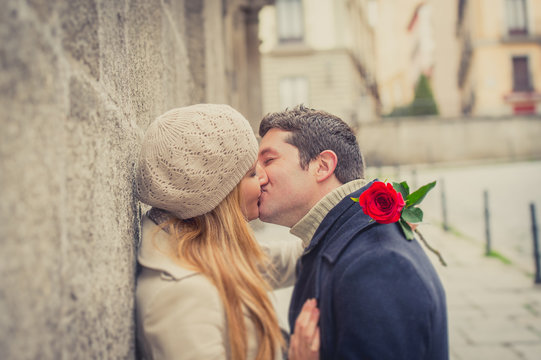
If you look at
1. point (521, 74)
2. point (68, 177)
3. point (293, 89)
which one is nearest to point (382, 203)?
point (68, 177)

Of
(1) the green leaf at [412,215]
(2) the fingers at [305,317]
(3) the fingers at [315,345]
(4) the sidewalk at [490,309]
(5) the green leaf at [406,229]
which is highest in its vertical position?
(1) the green leaf at [412,215]

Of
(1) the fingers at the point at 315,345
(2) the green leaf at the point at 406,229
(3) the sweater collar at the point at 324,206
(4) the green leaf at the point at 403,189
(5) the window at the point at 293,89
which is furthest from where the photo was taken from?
(5) the window at the point at 293,89

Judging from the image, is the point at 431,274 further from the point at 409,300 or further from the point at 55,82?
the point at 55,82

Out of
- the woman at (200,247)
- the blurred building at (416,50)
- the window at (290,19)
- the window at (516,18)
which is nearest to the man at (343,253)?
the woman at (200,247)

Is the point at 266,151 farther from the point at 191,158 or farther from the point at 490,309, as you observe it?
the point at 490,309

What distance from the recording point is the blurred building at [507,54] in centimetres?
2844

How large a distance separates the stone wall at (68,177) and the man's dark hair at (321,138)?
0.77 m

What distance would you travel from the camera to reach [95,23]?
1065 mm

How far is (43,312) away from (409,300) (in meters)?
1.09

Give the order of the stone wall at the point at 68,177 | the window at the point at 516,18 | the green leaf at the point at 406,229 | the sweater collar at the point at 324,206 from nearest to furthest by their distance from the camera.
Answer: the stone wall at the point at 68,177
the green leaf at the point at 406,229
the sweater collar at the point at 324,206
the window at the point at 516,18

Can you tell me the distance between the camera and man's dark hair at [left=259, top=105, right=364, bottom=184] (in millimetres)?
2158

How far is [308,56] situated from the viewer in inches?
958

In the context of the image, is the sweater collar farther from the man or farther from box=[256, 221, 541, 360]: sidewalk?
box=[256, 221, 541, 360]: sidewalk

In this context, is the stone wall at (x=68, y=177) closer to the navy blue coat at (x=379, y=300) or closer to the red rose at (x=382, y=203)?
the navy blue coat at (x=379, y=300)
